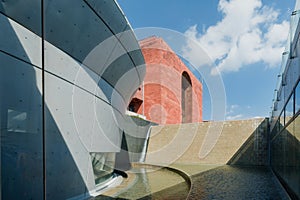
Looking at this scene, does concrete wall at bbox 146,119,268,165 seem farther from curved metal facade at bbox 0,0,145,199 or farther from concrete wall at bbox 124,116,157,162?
curved metal facade at bbox 0,0,145,199

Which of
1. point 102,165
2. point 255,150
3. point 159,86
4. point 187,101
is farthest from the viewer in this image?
point 187,101

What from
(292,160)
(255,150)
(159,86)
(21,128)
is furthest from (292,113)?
(159,86)

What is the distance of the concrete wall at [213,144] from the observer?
1032 centimetres

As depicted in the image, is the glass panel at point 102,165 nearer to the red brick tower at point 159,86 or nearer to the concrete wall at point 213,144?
the concrete wall at point 213,144

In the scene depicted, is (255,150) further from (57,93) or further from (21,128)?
(21,128)

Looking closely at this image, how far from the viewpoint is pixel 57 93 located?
375cm

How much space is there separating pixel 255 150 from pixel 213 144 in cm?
197

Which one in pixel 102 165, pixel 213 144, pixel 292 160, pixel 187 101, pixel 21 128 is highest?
pixel 187 101

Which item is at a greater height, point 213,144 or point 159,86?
point 159,86

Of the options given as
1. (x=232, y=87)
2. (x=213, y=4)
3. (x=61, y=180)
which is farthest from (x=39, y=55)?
(x=232, y=87)

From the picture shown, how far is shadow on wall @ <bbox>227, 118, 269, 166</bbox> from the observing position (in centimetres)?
1007

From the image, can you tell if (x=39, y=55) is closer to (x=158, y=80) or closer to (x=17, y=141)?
(x=17, y=141)

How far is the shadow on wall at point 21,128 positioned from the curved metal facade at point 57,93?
1 cm

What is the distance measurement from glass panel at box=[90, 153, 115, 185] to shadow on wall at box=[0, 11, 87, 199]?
4.72ft
